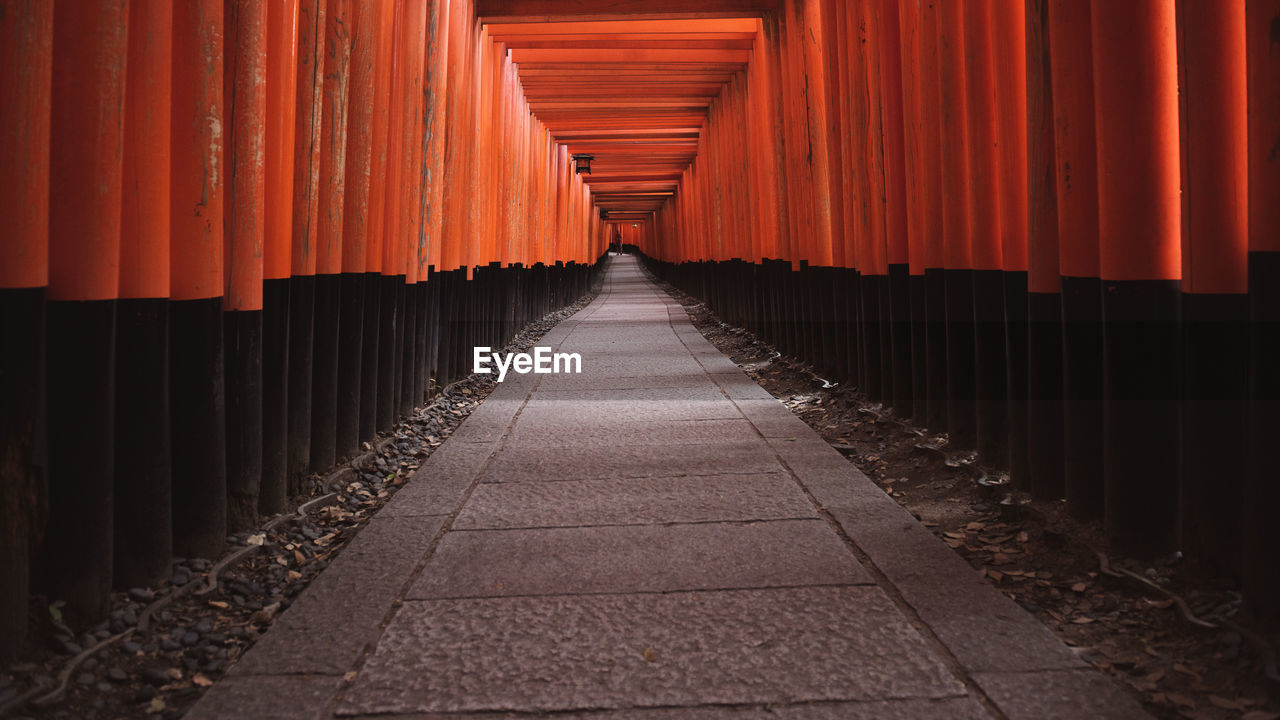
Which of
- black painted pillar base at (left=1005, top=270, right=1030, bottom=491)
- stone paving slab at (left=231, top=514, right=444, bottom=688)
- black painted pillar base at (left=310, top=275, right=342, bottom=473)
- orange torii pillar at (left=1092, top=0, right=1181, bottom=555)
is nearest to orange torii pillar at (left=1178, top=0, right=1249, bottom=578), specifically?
orange torii pillar at (left=1092, top=0, right=1181, bottom=555)

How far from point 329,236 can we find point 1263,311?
14.0 ft

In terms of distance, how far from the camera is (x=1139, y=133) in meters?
3.32

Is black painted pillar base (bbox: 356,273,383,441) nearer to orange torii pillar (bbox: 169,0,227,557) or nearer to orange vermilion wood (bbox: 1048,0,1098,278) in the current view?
orange torii pillar (bbox: 169,0,227,557)

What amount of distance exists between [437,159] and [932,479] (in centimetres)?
484

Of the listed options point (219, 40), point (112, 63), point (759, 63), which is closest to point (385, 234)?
point (219, 40)

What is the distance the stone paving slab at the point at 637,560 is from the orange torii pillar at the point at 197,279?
2.97 ft

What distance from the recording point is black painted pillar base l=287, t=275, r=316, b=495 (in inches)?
187

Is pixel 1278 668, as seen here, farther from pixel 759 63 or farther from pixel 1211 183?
pixel 759 63

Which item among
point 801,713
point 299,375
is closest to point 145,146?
point 299,375

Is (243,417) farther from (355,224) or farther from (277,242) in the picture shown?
(355,224)

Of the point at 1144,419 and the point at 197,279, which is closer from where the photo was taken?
the point at 1144,419

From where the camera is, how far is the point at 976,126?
4.95m

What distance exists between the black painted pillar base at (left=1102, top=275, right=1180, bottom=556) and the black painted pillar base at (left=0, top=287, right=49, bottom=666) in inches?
137
